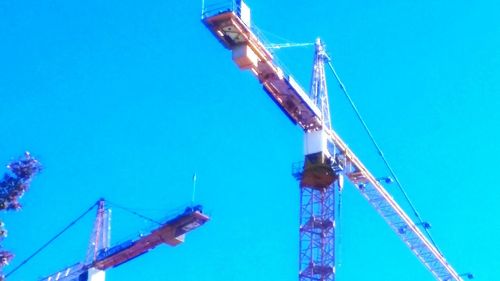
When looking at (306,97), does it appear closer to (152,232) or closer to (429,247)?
(152,232)

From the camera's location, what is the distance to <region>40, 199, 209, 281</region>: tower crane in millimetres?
77750

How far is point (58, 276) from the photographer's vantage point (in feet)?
325

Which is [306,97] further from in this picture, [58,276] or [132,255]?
[58,276]

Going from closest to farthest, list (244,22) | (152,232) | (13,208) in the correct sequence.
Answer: (13,208), (244,22), (152,232)

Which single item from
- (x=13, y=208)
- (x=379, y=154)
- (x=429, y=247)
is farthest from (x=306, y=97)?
(x=13, y=208)

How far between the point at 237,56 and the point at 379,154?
1134 inches

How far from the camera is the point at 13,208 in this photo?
2262 cm

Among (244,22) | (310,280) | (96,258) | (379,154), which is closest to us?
(244,22)

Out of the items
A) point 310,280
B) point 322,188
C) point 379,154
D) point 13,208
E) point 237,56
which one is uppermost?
point 379,154

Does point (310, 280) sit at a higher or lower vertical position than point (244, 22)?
lower

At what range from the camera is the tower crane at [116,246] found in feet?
255

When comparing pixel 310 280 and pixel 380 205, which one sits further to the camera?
pixel 380 205

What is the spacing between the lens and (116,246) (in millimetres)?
90062

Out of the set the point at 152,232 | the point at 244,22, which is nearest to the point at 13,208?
the point at 244,22
